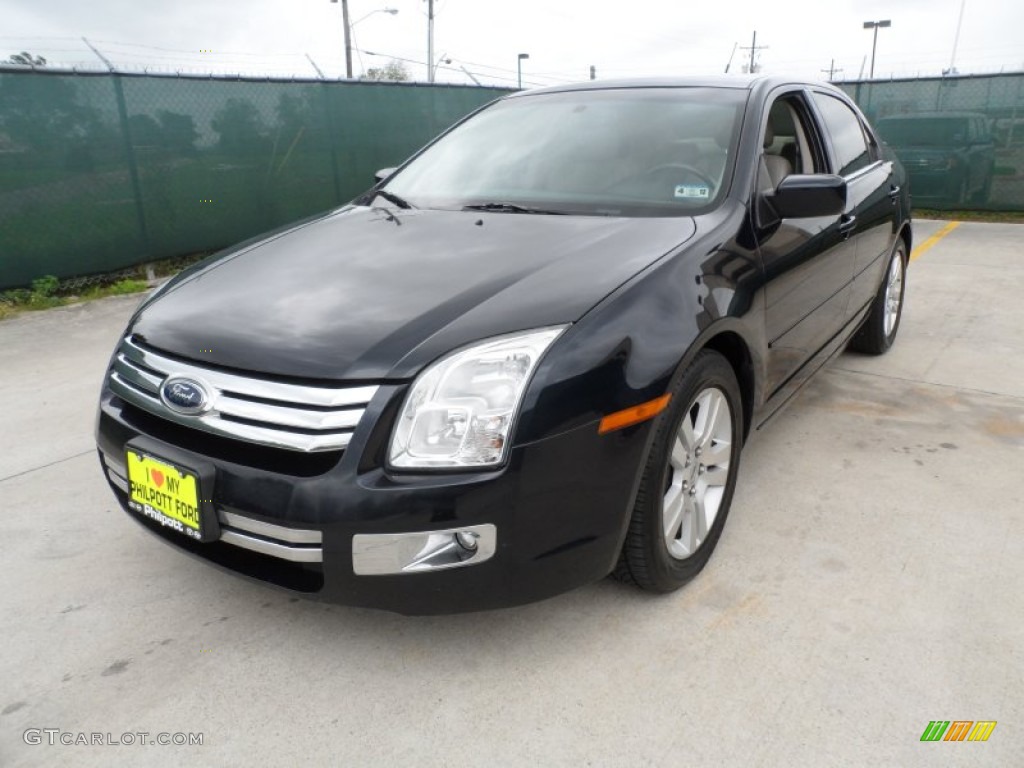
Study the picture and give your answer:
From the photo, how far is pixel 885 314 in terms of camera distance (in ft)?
15.3

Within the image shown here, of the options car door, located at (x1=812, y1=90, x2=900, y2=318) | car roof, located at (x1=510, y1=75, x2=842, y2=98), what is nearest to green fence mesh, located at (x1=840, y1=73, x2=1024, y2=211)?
car door, located at (x1=812, y1=90, x2=900, y2=318)

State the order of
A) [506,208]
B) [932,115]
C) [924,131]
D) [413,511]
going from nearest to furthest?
[413,511]
[506,208]
[932,115]
[924,131]

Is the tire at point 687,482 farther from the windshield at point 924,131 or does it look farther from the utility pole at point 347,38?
the utility pole at point 347,38

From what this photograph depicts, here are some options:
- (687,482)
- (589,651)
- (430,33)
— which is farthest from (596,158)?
(430,33)

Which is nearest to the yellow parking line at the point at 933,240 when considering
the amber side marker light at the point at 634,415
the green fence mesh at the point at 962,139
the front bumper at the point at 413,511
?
the green fence mesh at the point at 962,139

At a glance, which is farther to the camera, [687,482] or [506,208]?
[506,208]

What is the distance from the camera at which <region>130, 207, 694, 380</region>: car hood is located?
6.35 ft

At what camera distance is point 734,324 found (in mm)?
2404

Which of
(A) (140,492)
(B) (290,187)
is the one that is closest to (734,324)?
(A) (140,492)

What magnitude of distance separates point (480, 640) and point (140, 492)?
100 cm

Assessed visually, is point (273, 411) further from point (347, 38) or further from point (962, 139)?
point (347, 38)

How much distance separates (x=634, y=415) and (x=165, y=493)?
3.95 feet

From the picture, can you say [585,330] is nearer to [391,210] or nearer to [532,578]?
[532,578]

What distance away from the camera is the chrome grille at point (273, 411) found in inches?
72.7
